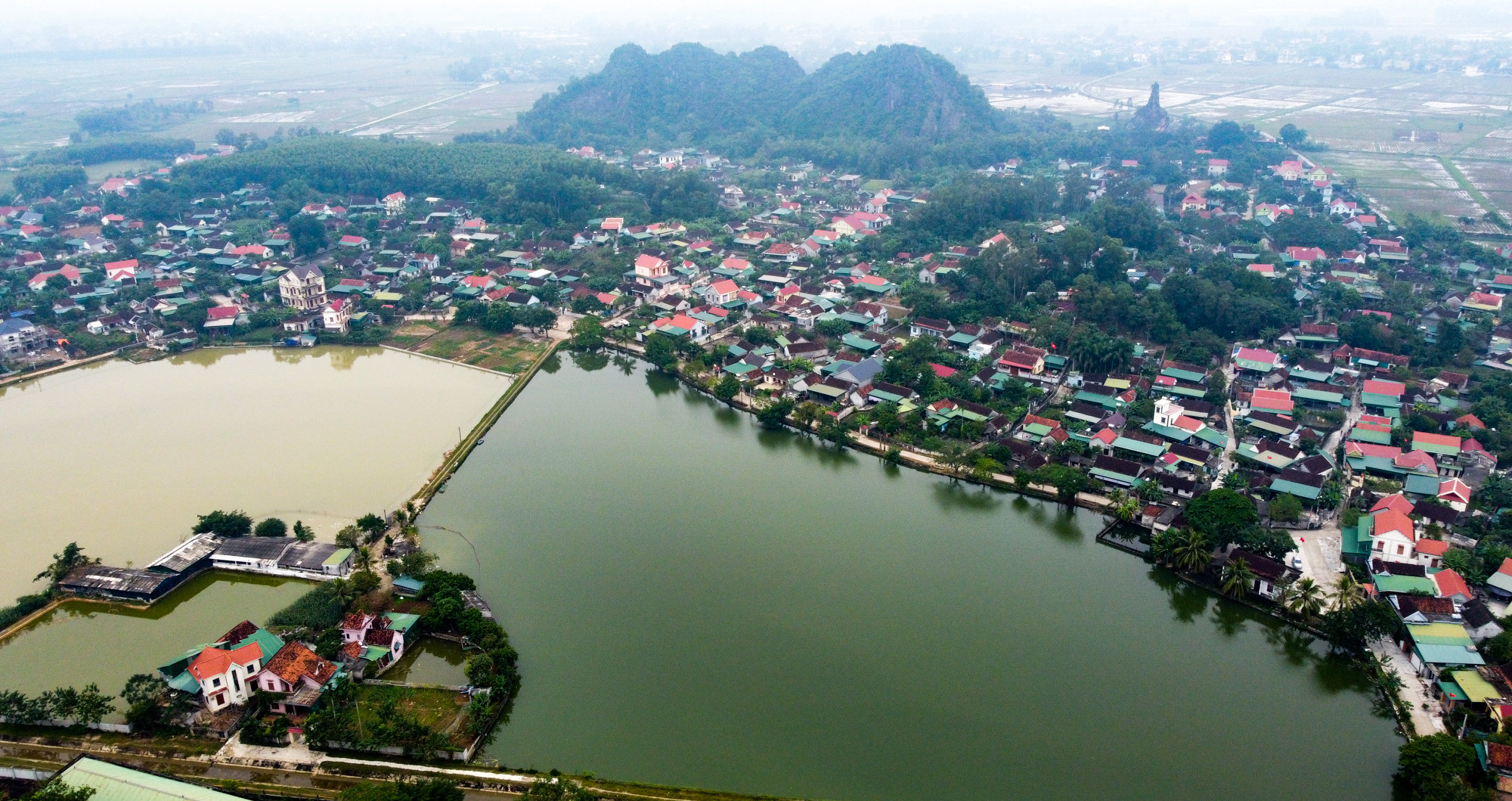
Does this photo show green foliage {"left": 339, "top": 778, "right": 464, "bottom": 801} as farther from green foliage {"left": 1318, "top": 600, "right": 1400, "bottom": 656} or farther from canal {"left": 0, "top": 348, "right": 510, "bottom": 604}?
green foliage {"left": 1318, "top": 600, "right": 1400, "bottom": 656}

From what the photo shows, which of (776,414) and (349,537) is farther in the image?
(776,414)

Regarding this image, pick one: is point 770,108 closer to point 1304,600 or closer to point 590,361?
point 590,361

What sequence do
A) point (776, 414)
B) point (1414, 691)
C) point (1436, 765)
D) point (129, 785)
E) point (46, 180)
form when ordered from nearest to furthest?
point (129, 785)
point (1436, 765)
point (1414, 691)
point (776, 414)
point (46, 180)

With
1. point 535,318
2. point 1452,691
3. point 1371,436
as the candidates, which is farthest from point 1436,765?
point 535,318

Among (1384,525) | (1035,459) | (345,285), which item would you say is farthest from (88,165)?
(1384,525)

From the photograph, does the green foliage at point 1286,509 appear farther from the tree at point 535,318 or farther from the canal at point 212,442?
the tree at point 535,318

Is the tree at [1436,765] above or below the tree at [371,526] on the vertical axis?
below

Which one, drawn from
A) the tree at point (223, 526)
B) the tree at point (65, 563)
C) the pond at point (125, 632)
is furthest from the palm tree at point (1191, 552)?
the tree at point (65, 563)
